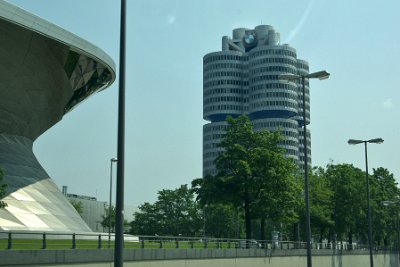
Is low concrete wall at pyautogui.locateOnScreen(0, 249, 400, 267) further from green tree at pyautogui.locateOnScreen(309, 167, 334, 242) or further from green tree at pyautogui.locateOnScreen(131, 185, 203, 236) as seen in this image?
green tree at pyautogui.locateOnScreen(131, 185, 203, 236)

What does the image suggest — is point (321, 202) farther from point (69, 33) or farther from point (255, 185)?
point (69, 33)

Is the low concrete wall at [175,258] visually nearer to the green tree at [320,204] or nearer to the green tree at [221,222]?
the green tree at [320,204]

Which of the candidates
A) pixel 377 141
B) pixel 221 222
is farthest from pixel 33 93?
pixel 221 222

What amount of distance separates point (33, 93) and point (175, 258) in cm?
1828

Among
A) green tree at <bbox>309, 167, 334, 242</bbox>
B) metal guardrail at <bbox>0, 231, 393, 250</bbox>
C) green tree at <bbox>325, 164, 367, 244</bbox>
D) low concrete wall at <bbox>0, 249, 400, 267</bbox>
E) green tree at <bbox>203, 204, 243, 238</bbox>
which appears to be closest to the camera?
low concrete wall at <bbox>0, 249, 400, 267</bbox>

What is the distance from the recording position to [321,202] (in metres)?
58.6

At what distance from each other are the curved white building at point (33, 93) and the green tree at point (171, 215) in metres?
43.7

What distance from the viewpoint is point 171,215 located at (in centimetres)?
8706

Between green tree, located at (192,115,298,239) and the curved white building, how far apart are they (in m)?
10.6

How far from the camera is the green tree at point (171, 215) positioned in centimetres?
8694

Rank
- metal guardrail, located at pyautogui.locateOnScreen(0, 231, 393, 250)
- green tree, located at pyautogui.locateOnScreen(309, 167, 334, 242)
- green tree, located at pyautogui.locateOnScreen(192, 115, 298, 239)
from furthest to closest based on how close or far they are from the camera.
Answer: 1. green tree, located at pyautogui.locateOnScreen(309, 167, 334, 242)
2. green tree, located at pyautogui.locateOnScreen(192, 115, 298, 239)
3. metal guardrail, located at pyautogui.locateOnScreen(0, 231, 393, 250)

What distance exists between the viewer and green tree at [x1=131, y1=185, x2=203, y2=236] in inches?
3423

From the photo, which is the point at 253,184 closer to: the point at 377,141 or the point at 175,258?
the point at 377,141

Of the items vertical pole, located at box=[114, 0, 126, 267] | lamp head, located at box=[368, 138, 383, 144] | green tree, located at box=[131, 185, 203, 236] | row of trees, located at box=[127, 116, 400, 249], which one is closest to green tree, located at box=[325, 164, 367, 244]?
row of trees, located at box=[127, 116, 400, 249]
